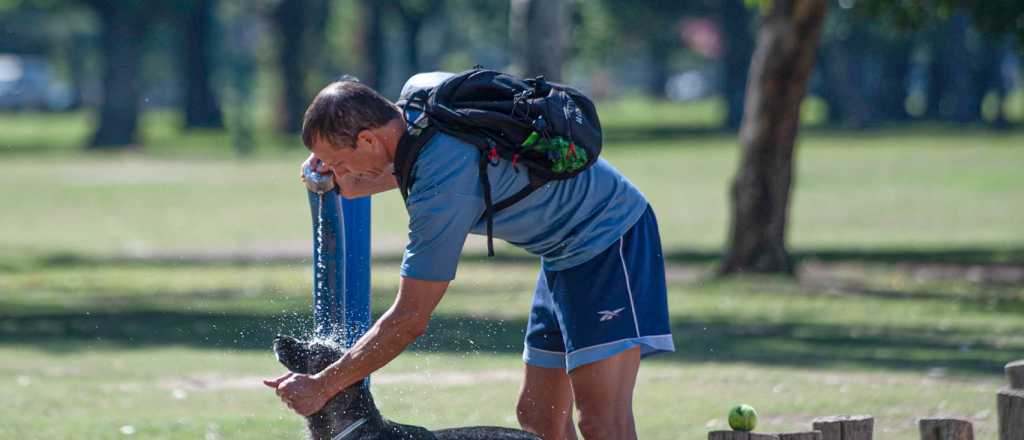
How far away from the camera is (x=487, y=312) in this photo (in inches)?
596

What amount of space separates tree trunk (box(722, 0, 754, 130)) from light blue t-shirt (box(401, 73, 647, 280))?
54.9 m

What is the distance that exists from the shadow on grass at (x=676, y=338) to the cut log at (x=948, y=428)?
572 cm

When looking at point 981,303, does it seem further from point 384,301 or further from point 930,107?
point 930,107

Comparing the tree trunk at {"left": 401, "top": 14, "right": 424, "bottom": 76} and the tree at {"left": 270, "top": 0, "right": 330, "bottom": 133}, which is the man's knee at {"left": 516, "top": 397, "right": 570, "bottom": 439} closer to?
the tree at {"left": 270, "top": 0, "right": 330, "bottom": 133}

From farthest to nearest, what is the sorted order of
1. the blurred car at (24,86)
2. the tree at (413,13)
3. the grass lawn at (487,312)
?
the blurred car at (24,86)
the tree at (413,13)
the grass lawn at (487,312)

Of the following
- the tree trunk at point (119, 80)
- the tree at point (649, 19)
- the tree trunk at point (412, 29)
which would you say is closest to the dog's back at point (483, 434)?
the tree trunk at point (119, 80)

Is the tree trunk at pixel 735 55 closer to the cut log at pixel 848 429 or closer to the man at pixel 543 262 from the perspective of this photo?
the man at pixel 543 262

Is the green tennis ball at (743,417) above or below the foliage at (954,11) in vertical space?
below

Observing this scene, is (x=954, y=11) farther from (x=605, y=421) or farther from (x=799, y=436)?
(x=799, y=436)

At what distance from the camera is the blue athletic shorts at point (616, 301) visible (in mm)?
5570

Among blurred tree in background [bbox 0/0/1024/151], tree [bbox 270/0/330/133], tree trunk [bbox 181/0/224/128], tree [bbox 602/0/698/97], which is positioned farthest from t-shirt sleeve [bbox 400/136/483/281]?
tree [bbox 602/0/698/97]

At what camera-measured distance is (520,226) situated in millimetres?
5480

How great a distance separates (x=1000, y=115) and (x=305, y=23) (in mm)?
22792

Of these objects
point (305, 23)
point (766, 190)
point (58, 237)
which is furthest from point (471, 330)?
point (305, 23)
